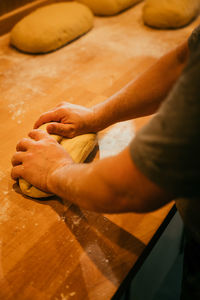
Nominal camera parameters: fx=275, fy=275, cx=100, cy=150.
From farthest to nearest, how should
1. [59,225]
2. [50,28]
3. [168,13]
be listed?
[168,13] < [50,28] < [59,225]

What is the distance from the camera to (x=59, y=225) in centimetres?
82

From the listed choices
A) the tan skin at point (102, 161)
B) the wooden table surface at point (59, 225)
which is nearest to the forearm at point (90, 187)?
the tan skin at point (102, 161)

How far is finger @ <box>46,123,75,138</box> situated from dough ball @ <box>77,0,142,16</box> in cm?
124

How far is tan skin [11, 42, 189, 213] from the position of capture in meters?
0.48

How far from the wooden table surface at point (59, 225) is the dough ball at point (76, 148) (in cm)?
4

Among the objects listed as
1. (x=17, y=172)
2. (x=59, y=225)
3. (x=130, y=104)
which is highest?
(x=130, y=104)

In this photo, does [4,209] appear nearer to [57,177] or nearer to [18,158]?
[18,158]

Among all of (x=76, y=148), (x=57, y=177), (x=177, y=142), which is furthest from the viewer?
(x=76, y=148)

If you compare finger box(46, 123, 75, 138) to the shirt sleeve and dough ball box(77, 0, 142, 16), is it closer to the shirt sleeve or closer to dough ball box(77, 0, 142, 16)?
the shirt sleeve

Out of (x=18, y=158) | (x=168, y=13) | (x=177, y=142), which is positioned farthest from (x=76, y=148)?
(x=168, y=13)

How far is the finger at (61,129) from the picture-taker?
959 mm

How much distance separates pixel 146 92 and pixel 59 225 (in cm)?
49

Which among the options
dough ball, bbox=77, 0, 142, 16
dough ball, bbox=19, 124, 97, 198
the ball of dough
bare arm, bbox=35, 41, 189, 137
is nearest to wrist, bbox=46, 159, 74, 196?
dough ball, bbox=19, 124, 97, 198

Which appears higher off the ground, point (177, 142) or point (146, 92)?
point (177, 142)
